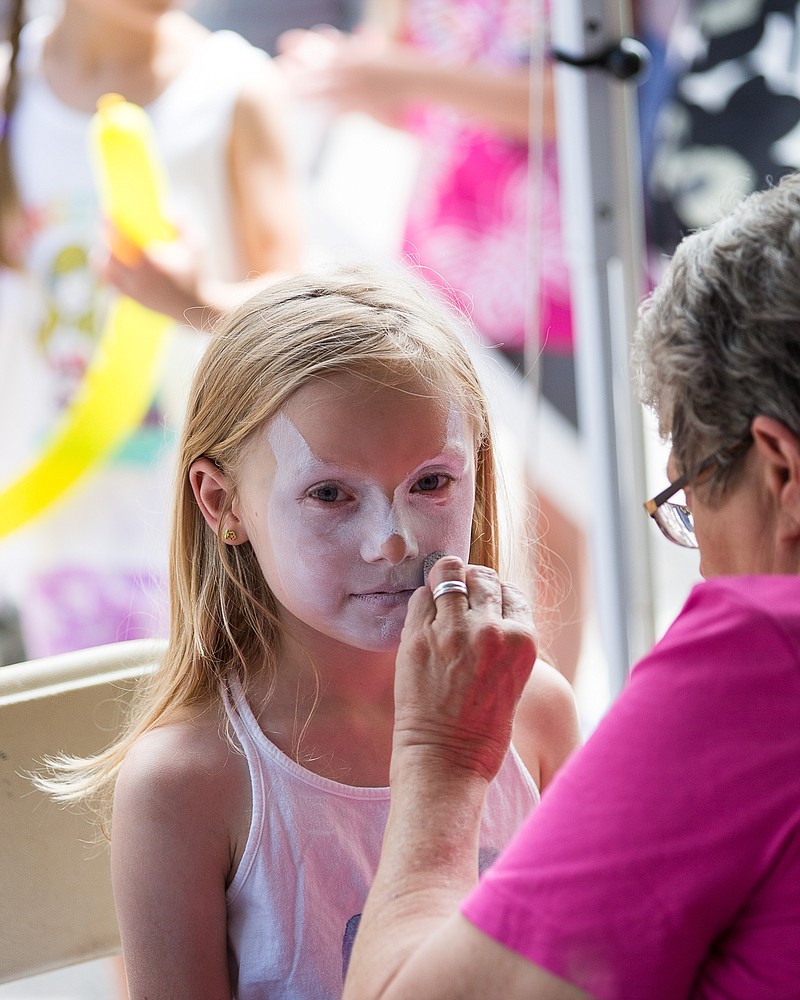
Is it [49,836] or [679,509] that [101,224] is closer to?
[49,836]

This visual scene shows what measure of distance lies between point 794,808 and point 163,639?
863mm

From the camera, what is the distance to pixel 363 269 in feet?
4.01

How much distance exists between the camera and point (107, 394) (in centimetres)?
249

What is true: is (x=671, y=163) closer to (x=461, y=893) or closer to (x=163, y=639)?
(x=163, y=639)

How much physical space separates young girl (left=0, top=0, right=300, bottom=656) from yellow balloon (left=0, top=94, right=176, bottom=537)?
24mm

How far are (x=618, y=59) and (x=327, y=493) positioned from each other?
3.56 ft

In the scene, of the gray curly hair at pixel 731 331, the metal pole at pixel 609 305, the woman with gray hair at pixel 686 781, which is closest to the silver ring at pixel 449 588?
the woman with gray hair at pixel 686 781

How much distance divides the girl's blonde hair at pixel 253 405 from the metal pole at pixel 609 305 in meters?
0.75

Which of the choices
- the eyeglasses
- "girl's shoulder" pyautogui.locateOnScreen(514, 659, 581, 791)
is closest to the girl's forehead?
the eyeglasses

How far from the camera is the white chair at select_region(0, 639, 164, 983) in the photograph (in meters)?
1.17

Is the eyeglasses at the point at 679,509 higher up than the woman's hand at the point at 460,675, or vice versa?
the eyeglasses at the point at 679,509

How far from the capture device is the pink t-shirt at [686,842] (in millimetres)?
672

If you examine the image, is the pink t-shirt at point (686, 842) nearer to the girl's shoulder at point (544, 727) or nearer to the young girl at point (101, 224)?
the girl's shoulder at point (544, 727)

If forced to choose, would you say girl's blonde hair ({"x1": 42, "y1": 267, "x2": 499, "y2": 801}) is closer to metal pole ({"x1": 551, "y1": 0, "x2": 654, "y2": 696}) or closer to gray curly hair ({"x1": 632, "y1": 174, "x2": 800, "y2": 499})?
gray curly hair ({"x1": 632, "y1": 174, "x2": 800, "y2": 499})
